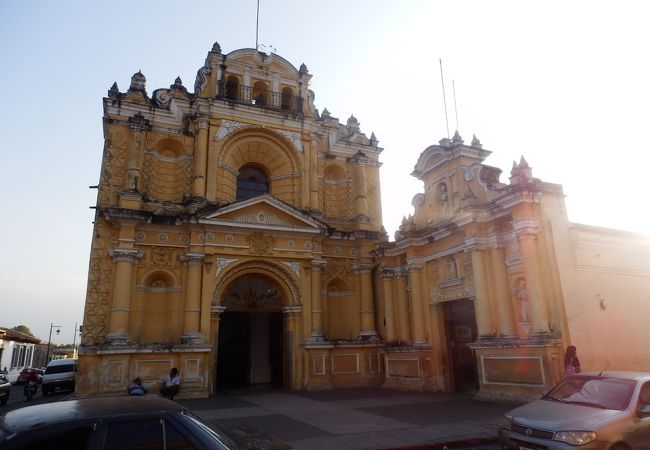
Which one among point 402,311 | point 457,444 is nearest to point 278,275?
point 402,311

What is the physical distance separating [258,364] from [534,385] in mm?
12268

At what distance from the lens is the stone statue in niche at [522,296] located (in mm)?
13558

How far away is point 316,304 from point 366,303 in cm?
254

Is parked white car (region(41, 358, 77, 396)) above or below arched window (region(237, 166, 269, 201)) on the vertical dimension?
below

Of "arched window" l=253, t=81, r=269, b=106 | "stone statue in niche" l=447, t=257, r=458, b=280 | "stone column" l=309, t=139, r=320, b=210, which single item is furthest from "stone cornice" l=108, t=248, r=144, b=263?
"stone statue in niche" l=447, t=257, r=458, b=280

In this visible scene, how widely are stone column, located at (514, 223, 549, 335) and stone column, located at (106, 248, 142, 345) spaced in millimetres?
13493

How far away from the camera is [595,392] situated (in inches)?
282

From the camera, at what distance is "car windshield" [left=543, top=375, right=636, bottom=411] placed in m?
6.70

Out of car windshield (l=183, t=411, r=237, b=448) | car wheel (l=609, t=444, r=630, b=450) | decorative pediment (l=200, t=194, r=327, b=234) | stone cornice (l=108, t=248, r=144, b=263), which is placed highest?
decorative pediment (l=200, t=194, r=327, b=234)

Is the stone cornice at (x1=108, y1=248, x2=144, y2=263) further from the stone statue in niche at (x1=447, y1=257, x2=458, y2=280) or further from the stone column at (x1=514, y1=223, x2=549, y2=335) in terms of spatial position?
the stone column at (x1=514, y1=223, x2=549, y2=335)

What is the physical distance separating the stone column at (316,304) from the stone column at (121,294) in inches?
276

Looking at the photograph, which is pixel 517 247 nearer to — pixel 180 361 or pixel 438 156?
pixel 438 156

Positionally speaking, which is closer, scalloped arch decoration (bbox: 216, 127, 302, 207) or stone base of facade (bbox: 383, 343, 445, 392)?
stone base of facade (bbox: 383, 343, 445, 392)

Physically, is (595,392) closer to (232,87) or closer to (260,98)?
(260,98)
